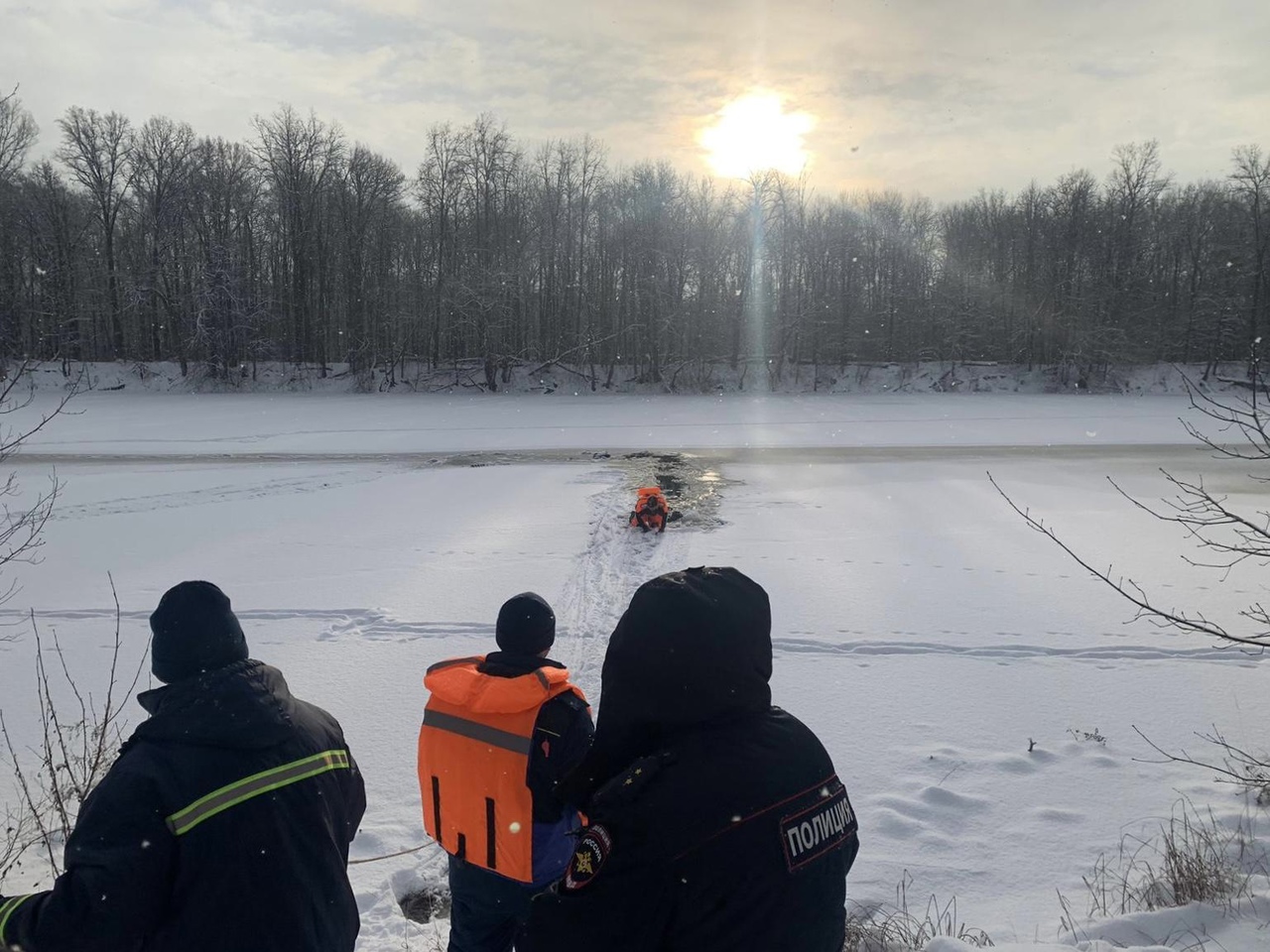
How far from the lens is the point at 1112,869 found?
4363 mm

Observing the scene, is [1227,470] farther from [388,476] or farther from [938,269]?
[938,269]

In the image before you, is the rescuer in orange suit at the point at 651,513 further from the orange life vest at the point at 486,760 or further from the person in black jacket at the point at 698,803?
the person in black jacket at the point at 698,803

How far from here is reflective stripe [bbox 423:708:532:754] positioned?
266 centimetres

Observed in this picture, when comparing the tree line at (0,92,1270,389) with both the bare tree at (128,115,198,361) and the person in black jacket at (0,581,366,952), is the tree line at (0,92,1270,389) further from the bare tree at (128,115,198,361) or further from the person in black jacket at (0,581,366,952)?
the person in black jacket at (0,581,366,952)

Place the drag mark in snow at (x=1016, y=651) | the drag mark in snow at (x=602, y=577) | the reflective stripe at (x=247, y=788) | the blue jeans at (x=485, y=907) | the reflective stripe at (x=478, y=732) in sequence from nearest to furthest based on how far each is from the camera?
1. the reflective stripe at (x=247, y=788)
2. the reflective stripe at (x=478, y=732)
3. the blue jeans at (x=485, y=907)
4. the drag mark in snow at (x=602, y=577)
5. the drag mark in snow at (x=1016, y=651)

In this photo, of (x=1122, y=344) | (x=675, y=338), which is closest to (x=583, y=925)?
(x=675, y=338)

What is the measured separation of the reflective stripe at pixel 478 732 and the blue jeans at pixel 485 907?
0.52m

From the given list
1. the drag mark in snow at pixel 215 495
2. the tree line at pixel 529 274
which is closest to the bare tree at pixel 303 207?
the tree line at pixel 529 274

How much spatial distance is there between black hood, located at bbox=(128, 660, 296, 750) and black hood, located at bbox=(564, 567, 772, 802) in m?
0.86

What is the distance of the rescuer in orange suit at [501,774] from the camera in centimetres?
267

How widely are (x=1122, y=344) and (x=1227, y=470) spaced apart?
28.7m

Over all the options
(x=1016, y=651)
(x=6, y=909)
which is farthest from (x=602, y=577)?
(x=6, y=909)

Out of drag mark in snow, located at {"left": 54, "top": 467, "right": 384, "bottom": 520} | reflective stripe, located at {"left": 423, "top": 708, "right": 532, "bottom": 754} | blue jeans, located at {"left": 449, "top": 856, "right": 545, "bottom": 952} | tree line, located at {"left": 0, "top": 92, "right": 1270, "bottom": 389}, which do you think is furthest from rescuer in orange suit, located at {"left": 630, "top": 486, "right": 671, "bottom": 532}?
tree line, located at {"left": 0, "top": 92, "right": 1270, "bottom": 389}

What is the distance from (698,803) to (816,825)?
0.91ft
